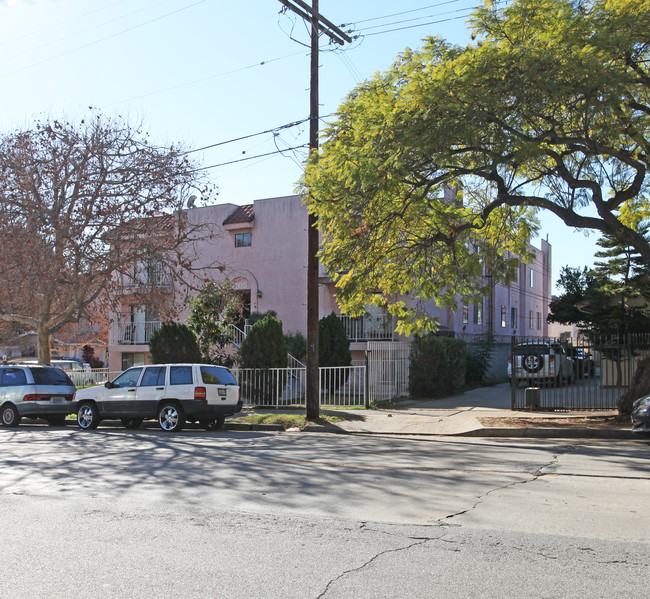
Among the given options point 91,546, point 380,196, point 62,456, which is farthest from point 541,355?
point 91,546

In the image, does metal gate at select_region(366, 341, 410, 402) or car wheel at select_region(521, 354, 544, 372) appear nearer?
car wheel at select_region(521, 354, 544, 372)

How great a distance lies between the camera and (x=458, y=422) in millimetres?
16125

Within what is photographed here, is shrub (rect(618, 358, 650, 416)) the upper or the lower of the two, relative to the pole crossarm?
lower

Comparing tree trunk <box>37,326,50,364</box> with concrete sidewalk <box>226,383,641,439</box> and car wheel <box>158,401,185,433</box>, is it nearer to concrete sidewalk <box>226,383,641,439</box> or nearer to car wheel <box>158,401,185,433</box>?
concrete sidewalk <box>226,383,641,439</box>

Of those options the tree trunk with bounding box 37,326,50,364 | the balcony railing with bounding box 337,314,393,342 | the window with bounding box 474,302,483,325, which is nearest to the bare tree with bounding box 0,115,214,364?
the tree trunk with bounding box 37,326,50,364

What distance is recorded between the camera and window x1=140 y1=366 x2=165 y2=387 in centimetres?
1616

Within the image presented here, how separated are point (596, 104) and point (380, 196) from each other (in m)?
4.43

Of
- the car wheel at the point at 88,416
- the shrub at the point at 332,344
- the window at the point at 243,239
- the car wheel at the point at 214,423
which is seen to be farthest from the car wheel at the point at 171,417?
the window at the point at 243,239

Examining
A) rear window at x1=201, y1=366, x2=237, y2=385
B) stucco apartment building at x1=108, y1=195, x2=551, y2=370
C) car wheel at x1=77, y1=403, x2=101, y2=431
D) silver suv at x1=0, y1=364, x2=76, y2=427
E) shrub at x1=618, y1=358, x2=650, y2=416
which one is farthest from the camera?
→ stucco apartment building at x1=108, y1=195, x2=551, y2=370

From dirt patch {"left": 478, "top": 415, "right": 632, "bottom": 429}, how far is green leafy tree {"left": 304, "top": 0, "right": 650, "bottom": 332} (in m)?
2.97

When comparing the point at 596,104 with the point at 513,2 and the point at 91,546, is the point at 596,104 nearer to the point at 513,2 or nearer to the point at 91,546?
the point at 513,2

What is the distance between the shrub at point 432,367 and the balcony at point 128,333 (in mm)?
15182

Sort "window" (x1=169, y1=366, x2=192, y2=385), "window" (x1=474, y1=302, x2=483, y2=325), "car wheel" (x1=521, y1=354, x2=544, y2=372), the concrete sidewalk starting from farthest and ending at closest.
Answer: "window" (x1=474, y1=302, x2=483, y2=325) → "car wheel" (x1=521, y1=354, x2=544, y2=372) → "window" (x1=169, y1=366, x2=192, y2=385) → the concrete sidewalk

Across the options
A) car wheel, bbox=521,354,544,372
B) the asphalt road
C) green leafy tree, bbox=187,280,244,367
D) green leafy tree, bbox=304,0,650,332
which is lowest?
the asphalt road
